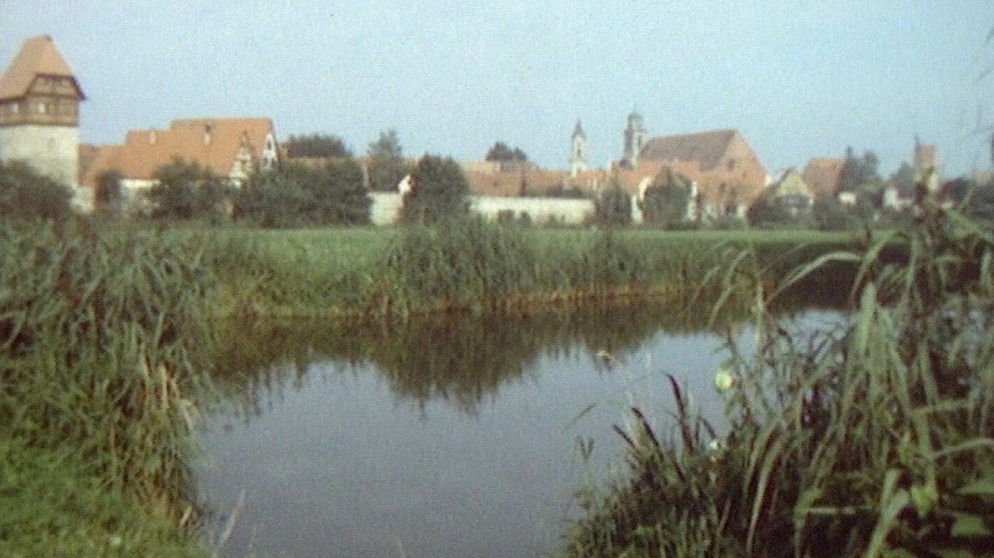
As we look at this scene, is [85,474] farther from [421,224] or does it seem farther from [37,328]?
[421,224]

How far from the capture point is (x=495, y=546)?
231 inches

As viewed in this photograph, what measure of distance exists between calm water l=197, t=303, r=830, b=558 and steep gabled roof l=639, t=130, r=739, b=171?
38734 millimetres

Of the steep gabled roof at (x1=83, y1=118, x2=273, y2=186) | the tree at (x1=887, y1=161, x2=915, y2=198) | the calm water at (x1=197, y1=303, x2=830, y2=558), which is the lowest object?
the calm water at (x1=197, y1=303, x2=830, y2=558)

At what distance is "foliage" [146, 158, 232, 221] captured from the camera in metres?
22.0

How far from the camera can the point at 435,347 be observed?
43.7 ft

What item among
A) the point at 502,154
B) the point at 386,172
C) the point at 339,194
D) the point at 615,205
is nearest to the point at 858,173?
the point at 615,205

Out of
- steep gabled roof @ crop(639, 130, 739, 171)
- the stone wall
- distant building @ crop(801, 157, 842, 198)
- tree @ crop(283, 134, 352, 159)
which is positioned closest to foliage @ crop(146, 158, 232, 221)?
the stone wall

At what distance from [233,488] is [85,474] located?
173 centimetres

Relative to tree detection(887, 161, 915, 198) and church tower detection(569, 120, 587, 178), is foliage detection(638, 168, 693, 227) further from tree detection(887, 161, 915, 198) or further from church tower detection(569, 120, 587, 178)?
church tower detection(569, 120, 587, 178)

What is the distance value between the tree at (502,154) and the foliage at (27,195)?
5985cm

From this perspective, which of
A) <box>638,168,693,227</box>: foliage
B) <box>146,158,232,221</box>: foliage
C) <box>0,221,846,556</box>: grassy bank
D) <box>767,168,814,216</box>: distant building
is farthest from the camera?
<box>638,168,693,227</box>: foliage

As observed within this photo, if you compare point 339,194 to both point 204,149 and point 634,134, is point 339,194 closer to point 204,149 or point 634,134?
point 204,149

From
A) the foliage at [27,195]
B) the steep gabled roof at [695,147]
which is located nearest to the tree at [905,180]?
the foliage at [27,195]

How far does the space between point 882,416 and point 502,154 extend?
72651 mm
